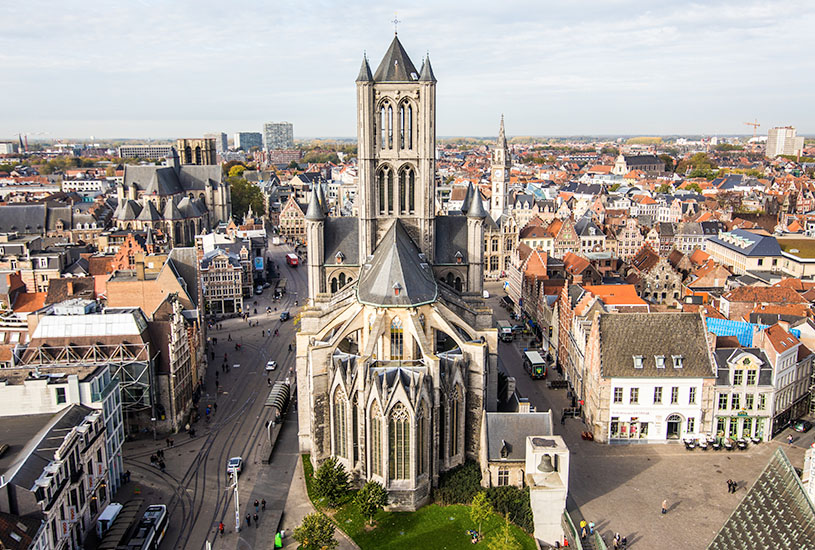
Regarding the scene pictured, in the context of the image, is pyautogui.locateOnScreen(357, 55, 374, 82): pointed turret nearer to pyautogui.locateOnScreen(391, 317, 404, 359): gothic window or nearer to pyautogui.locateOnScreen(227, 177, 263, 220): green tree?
pyautogui.locateOnScreen(391, 317, 404, 359): gothic window

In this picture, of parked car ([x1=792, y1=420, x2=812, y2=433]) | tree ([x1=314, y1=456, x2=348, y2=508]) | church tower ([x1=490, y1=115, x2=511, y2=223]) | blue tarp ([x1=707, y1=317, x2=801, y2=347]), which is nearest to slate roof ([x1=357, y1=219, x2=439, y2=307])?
tree ([x1=314, y1=456, x2=348, y2=508])

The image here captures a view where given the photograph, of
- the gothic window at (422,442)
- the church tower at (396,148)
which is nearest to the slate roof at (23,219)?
the church tower at (396,148)

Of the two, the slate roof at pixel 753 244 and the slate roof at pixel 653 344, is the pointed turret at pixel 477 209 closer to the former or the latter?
the slate roof at pixel 653 344

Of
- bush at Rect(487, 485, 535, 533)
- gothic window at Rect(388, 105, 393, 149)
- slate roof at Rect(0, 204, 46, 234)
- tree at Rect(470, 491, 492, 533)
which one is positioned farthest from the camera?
slate roof at Rect(0, 204, 46, 234)

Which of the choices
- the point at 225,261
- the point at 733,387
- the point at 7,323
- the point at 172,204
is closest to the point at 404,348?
the point at 733,387

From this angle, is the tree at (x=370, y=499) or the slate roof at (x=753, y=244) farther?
the slate roof at (x=753, y=244)
